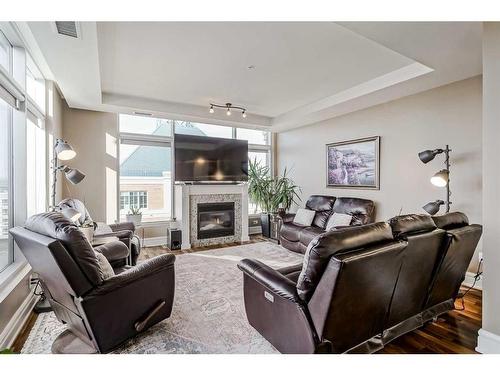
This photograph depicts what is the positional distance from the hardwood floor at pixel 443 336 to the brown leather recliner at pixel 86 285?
72 cm

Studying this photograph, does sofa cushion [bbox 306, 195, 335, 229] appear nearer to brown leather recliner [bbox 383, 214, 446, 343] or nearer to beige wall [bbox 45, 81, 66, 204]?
brown leather recliner [bbox 383, 214, 446, 343]

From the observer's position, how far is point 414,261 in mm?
1855

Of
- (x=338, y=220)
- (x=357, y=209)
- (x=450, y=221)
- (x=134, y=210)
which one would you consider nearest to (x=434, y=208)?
(x=450, y=221)

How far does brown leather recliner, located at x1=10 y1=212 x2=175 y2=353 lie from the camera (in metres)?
1.64

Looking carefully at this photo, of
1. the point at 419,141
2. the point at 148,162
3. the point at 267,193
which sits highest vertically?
the point at 419,141

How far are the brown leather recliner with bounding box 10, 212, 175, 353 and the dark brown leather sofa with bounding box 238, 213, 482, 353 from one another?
81cm

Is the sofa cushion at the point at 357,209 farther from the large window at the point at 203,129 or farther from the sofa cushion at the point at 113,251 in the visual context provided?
the sofa cushion at the point at 113,251

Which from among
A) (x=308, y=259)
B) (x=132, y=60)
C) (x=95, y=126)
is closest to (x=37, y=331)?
(x=308, y=259)

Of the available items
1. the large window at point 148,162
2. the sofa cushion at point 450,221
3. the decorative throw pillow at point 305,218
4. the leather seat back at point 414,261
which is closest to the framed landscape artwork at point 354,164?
the decorative throw pillow at point 305,218

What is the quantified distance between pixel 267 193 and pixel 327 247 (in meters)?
4.37

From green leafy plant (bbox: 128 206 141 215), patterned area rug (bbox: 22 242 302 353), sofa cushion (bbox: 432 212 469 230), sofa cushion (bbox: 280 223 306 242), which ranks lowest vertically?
patterned area rug (bbox: 22 242 302 353)

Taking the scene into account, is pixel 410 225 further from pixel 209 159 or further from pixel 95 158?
pixel 95 158

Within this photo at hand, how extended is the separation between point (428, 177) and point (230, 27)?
3.29m


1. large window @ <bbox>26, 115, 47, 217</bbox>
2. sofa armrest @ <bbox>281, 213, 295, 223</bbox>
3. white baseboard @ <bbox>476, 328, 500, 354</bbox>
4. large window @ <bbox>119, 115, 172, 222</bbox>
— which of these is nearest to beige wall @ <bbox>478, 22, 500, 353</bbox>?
white baseboard @ <bbox>476, 328, 500, 354</bbox>
